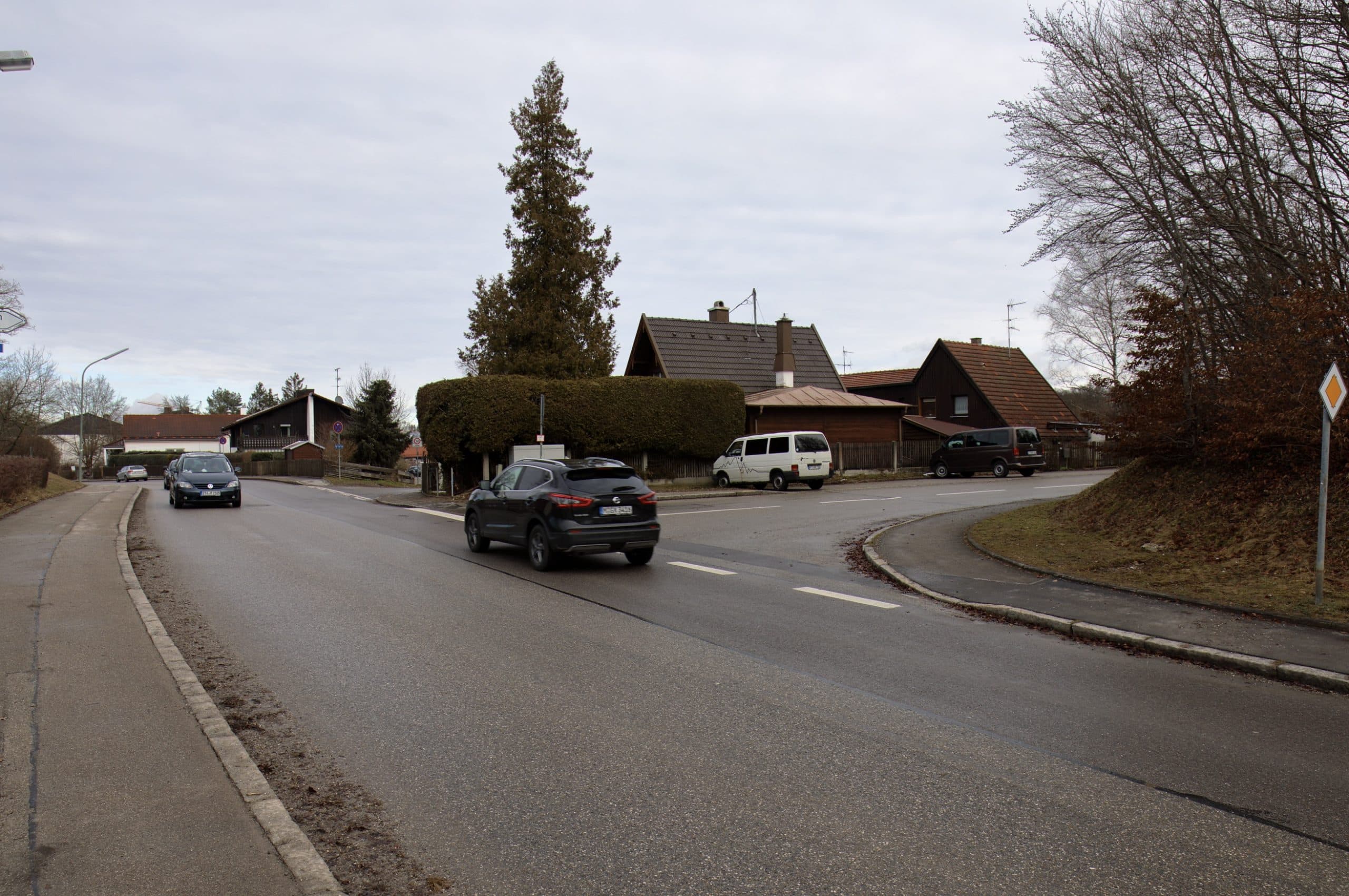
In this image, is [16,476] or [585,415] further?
[585,415]

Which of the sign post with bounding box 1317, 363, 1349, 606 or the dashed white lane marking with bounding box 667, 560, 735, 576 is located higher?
the sign post with bounding box 1317, 363, 1349, 606

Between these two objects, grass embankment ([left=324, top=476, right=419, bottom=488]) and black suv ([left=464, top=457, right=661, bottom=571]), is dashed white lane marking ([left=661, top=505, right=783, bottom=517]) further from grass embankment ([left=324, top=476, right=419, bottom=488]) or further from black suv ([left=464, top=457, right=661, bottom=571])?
grass embankment ([left=324, top=476, right=419, bottom=488])

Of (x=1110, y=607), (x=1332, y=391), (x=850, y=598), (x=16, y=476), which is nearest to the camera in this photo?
(x=1332, y=391)

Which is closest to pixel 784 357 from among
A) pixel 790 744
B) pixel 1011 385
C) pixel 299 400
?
pixel 1011 385

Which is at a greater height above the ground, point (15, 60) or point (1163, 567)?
point (15, 60)

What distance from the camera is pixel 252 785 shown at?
165 inches

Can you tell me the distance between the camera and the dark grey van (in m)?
34.2

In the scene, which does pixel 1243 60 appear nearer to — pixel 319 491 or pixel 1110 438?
pixel 1110 438

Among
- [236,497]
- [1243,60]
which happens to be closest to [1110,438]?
[1243,60]

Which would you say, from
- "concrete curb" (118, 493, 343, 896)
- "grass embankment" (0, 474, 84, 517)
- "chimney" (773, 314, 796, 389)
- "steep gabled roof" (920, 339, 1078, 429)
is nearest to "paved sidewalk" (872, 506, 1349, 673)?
"concrete curb" (118, 493, 343, 896)

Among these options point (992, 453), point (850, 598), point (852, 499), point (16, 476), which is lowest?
point (850, 598)

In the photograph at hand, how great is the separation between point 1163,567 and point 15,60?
45.3 feet

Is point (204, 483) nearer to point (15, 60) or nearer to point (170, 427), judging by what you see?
point (15, 60)

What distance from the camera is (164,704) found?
547 centimetres
